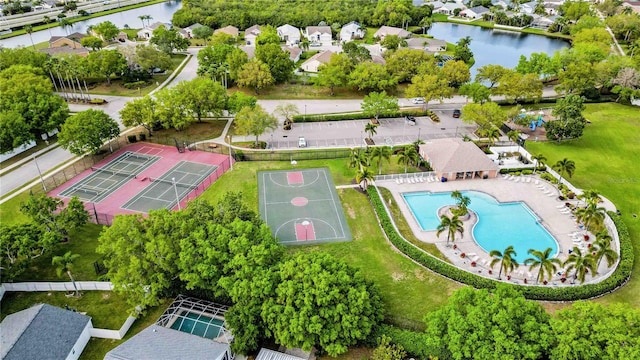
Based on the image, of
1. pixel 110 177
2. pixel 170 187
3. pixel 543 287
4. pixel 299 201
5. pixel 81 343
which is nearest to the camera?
pixel 81 343

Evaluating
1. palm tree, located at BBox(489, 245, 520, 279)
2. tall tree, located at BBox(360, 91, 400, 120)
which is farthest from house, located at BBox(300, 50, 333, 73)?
palm tree, located at BBox(489, 245, 520, 279)

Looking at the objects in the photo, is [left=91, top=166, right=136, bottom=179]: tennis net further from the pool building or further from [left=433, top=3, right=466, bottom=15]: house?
[left=433, top=3, right=466, bottom=15]: house

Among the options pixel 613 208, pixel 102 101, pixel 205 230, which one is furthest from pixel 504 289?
pixel 102 101

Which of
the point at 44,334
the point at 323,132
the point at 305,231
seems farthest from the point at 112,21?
the point at 44,334

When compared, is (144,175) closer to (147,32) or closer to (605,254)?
(605,254)

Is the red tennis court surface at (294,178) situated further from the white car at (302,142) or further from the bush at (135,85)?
the bush at (135,85)

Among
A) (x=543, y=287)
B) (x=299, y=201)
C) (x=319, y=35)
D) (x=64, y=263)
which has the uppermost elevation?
(x=319, y=35)
